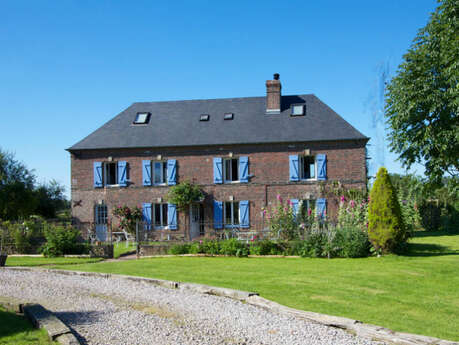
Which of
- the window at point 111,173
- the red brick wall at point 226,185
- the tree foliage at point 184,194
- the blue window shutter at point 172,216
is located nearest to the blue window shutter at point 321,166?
the red brick wall at point 226,185

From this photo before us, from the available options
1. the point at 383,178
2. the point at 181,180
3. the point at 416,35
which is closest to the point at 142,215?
the point at 181,180

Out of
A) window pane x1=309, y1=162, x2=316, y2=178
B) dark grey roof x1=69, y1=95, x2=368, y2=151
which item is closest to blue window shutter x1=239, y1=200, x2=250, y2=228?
dark grey roof x1=69, y1=95, x2=368, y2=151

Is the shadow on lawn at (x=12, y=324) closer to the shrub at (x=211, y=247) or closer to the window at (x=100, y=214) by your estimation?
the shrub at (x=211, y=247)

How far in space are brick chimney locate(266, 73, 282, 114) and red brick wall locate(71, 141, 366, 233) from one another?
104 inches

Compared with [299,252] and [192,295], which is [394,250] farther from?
[192,295]

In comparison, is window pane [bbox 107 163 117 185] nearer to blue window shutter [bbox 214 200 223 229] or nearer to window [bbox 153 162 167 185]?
window [bbox 153 162 167 185]

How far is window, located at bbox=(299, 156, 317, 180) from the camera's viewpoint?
21.1 meters

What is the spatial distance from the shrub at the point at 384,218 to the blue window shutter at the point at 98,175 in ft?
46.0

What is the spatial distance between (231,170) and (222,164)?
1.83ft

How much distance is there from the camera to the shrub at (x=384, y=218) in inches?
495

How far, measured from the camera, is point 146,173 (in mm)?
21516

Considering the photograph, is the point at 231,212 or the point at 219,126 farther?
the point at 219,126

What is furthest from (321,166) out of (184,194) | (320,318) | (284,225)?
(320,318)

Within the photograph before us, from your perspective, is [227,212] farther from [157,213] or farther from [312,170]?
[312,170]
